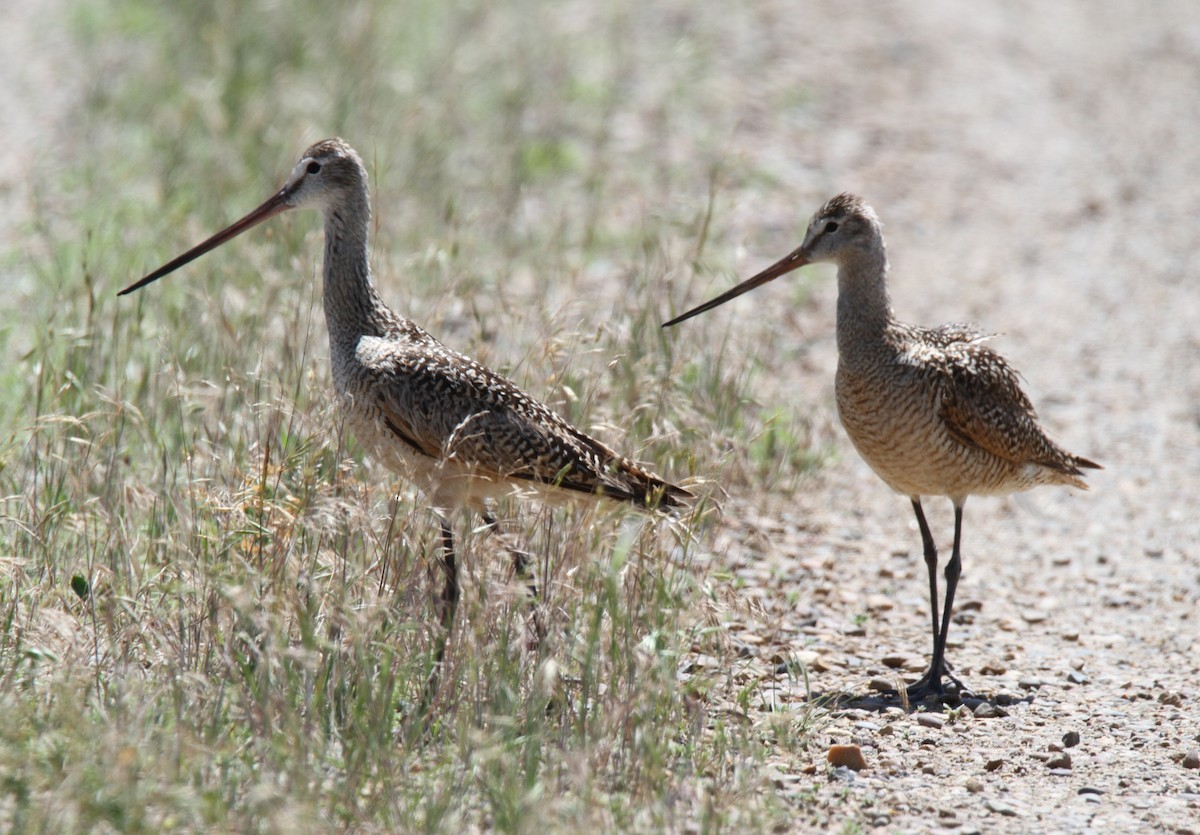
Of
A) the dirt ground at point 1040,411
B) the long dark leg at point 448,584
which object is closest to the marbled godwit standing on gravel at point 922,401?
the dirt ground at point 1040,411

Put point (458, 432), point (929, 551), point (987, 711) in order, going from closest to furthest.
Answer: point (458, 432) → point (987, 711) → point (929, 551)

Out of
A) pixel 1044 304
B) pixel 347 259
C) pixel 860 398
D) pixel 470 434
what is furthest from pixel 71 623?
pixel 1044 304

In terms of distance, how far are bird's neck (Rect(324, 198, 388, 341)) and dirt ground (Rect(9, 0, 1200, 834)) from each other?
5.59 ft

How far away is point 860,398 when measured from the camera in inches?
223

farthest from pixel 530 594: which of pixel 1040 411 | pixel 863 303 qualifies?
pixel 1040 411

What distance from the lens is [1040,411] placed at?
8406 millimetres

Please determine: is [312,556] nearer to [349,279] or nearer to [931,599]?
[349,279]

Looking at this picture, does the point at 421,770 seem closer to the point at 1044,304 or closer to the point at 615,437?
the point at 615,437

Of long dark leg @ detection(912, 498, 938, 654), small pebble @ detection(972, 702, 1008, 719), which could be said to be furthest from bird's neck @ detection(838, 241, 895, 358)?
small pebble @ detection(972, 702, 1008, 719)

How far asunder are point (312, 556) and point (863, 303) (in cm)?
239

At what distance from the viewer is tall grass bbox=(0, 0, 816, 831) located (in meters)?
3.85

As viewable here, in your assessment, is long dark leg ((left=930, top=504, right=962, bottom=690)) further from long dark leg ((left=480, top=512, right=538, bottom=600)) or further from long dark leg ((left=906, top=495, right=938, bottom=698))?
long dark leg ((left=480, top=512, right=538, bottom=600))

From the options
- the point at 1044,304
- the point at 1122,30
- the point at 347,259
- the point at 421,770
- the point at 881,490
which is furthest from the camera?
the point at 1122,30

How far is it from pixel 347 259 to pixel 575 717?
2082 mm
